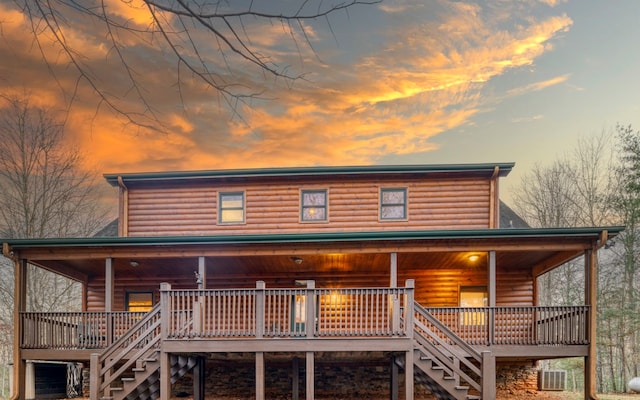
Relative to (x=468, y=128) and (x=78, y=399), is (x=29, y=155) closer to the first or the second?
(x=78, y=399)

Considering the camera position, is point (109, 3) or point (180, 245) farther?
point (180, 245)

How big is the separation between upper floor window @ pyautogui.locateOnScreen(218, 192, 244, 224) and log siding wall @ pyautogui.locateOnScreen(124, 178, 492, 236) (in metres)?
0.16

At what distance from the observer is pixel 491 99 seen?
2411 centimetres

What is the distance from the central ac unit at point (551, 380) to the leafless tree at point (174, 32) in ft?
58.5

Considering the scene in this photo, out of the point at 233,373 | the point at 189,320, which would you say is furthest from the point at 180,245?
the point at 233,373

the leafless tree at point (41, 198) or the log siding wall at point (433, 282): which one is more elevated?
the leafless tree at point (41, 198)

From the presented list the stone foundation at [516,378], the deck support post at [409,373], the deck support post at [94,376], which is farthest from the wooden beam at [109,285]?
the stone foundation at [516,378]

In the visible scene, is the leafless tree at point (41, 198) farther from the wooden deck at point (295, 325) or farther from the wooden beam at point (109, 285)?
the wooden deck at point (295, 325)

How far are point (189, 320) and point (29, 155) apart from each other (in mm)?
17316

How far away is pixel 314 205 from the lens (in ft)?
63.2

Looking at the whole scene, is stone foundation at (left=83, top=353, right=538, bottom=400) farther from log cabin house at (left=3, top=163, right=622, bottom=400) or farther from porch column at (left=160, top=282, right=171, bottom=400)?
porch column at (left=160, top=282, right=171, bottom=400)

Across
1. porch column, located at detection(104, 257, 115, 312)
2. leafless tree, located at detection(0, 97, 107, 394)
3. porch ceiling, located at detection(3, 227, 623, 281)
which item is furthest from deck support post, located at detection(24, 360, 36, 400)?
leafless tree, located at detection(0, 97, 107, 394)

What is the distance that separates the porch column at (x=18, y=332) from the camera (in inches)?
621

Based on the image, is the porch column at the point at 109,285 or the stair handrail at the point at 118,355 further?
the porch column at the point at 109,285
